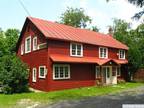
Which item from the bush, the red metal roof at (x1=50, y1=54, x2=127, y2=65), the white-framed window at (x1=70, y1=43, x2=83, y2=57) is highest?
the white-framed window at (x1=70, y1=43, x2=83, y2=57)

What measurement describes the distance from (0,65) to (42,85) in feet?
15.2

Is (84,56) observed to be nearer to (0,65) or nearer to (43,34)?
(43,34)

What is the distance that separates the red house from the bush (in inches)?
85.0

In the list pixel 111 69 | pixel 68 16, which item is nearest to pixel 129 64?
pixel 111 69

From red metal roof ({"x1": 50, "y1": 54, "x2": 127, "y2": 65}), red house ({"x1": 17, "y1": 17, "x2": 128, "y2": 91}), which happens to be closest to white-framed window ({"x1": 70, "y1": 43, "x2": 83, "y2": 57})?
red house ({"x1": 17, "y1": 17, "x2": 128, "y2": 91})

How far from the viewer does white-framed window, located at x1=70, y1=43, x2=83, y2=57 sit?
97.8 ft

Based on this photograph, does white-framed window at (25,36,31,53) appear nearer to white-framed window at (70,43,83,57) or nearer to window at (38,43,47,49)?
window at (38,43,47,49)

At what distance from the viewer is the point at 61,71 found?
27.6 metres

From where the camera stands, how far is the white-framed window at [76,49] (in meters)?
29.8

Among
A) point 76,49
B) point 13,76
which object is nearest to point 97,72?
point 76,49

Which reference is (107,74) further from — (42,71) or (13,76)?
(13,76)

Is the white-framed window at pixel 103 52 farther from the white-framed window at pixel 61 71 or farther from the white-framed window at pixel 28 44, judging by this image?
the white-framed window at pixel 28 44

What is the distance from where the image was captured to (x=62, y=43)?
28375 millimetres

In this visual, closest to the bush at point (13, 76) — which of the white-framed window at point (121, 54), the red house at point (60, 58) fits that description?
the red house at point (60, 58)
